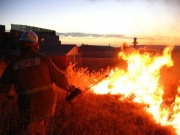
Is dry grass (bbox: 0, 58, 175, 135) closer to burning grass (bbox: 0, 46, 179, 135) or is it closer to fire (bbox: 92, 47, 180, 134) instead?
burning grass (bbox: 0, 46, 179, 135)

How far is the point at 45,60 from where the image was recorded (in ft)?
17.5

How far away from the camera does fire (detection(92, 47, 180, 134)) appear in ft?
35.4

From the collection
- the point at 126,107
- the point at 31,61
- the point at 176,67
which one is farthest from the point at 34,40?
the point at 176,67

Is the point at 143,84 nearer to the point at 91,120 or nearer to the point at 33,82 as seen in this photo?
the point at 91,120

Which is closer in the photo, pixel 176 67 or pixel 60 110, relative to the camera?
pixel 60 110

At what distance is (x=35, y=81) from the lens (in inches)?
211

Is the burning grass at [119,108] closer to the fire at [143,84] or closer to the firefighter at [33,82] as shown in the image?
the fire at [143,84]

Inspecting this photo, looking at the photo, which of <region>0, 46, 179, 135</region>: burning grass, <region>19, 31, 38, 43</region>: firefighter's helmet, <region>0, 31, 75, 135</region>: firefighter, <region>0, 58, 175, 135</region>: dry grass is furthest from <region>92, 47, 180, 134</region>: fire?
<region>19, 31, 38, 43</region>: firefighter's helmet

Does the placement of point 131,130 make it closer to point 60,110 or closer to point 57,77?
point 60,110

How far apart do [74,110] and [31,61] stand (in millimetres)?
3556

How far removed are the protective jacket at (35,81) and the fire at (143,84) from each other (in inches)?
209

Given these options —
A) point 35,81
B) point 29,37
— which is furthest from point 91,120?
point 29,37

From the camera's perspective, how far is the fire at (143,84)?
35.4 feet

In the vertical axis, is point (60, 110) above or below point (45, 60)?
below
